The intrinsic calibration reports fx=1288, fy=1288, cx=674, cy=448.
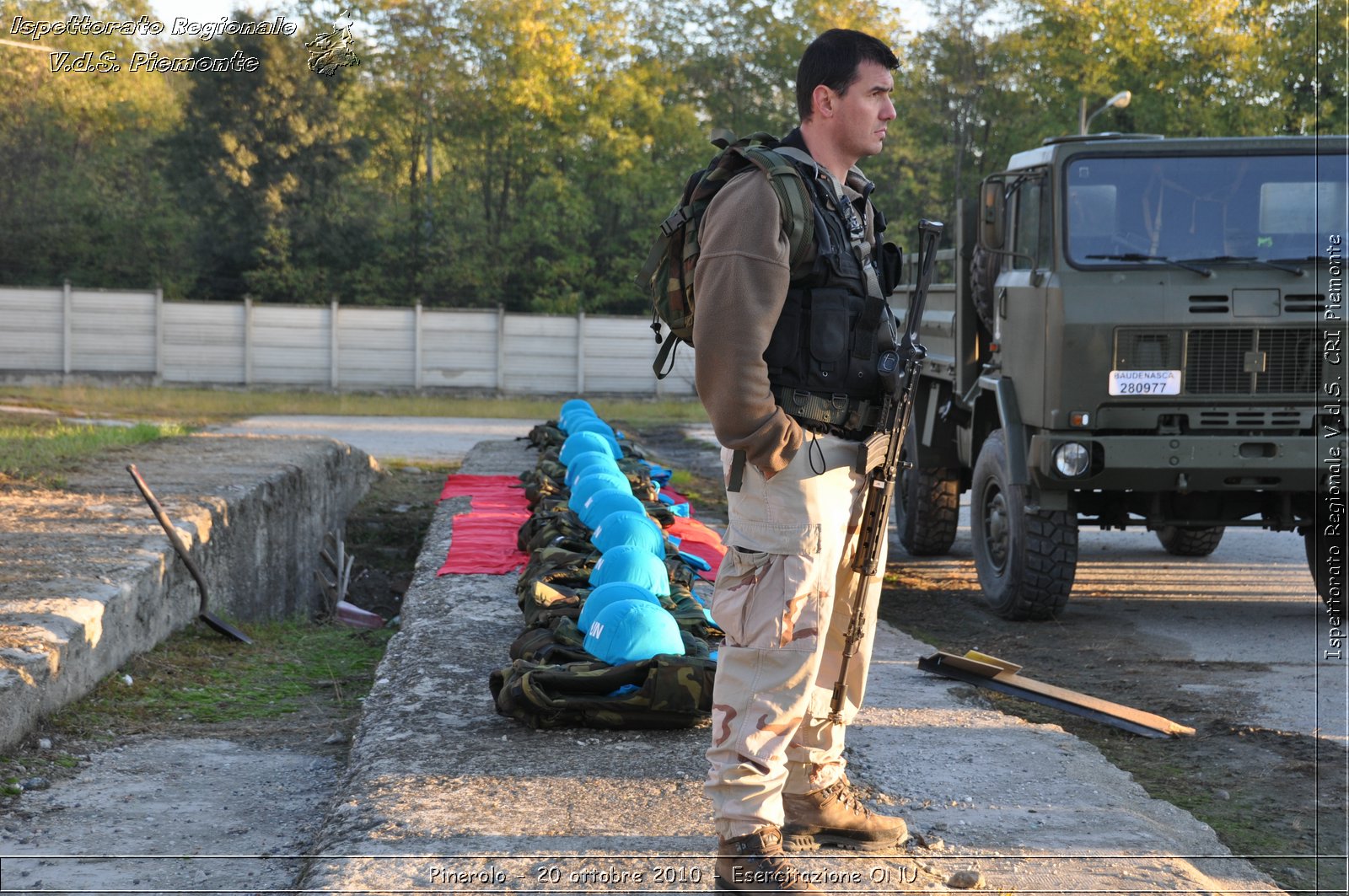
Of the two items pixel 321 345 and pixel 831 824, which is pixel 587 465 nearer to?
pixel 831 824

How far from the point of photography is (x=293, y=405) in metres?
26.0

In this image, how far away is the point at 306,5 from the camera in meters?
38.0

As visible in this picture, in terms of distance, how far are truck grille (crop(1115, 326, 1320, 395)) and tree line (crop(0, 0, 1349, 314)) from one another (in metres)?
27.1

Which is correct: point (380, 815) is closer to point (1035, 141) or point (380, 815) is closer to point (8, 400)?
point (8, 400)

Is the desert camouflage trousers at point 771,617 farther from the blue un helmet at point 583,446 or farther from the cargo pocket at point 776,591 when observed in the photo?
the blue un helmet at point 583,446

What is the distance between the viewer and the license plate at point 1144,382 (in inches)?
287

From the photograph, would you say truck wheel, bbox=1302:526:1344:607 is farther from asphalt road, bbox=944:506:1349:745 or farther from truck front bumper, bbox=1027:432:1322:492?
truck front bumper, bbox=1027:432:1322:492

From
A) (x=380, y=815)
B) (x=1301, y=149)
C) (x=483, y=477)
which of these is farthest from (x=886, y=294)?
(x=483, y=477)

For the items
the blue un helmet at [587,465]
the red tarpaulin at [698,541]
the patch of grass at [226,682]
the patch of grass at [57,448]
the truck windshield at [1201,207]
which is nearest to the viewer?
the patch of grass at [226,682]

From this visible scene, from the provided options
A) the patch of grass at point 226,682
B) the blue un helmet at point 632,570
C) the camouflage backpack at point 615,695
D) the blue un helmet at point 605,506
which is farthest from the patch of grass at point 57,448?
the camouflage backpack at point 615,695

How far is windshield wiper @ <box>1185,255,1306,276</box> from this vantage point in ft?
24.1

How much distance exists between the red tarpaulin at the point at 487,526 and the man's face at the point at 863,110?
4127 millimetres

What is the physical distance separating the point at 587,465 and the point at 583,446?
108 centimetres

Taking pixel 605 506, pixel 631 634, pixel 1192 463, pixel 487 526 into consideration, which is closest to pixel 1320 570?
pixel 1192 463
